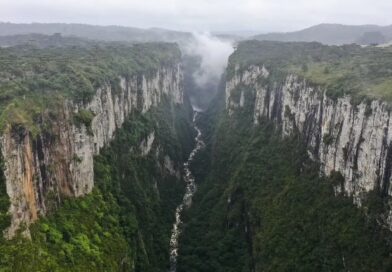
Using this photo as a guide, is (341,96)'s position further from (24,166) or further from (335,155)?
(24,166)

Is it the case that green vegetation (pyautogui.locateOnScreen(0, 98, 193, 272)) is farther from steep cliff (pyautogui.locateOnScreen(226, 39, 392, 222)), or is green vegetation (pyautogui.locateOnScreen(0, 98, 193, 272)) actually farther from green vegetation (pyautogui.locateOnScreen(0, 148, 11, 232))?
steep cliff (pyautogui.locateOnScreen(226, 39, 392, 222))

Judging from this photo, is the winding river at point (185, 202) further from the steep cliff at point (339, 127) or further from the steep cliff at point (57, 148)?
the steep cliff at point (339, 127)

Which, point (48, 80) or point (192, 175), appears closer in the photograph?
point (48, 80)

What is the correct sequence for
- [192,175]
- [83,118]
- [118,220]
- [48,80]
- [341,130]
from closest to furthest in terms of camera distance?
[341,130]
[83,118]
[118,220]
[48,80]
[192,175]

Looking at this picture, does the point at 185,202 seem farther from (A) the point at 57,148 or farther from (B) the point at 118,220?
(A) the point at 57,148

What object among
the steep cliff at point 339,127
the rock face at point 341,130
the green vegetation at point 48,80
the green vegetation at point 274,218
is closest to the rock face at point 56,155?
the green vegetation at point 48,80

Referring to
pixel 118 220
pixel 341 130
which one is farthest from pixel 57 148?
pixel 341 130

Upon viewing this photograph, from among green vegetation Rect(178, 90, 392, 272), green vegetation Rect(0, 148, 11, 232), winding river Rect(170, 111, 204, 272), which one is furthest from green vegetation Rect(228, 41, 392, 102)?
green vegetation Rect(0, 148, 11, 232)

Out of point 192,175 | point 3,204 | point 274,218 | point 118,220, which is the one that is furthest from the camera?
point 192,175
